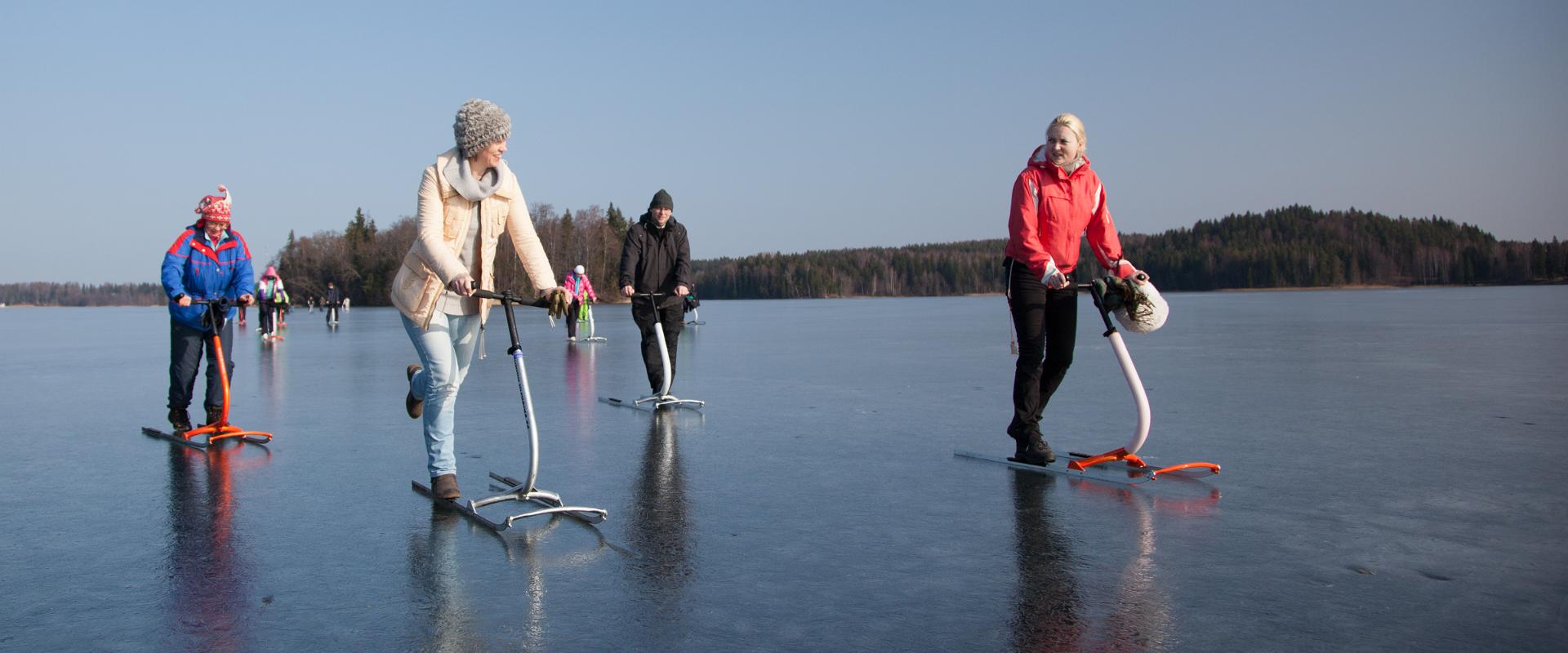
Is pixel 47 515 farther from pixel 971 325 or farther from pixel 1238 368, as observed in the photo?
pixel 971 325

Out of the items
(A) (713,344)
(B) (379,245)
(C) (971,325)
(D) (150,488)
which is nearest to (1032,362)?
(D) (150,488)

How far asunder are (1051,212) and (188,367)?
6409 mm

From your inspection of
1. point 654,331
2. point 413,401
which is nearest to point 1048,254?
point 413,401

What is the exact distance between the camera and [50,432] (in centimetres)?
812

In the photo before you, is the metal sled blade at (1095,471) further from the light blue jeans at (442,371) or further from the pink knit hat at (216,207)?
the pink knit hat at (216,207)

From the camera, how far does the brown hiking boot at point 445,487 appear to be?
532cm

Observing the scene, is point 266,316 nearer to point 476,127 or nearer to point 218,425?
point 218,425

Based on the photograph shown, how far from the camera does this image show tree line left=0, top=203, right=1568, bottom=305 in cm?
11756

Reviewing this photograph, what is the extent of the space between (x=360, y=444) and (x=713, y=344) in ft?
43.6

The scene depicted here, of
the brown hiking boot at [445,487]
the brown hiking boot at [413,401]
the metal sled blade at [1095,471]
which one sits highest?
the brown hiking boot at [413,401]

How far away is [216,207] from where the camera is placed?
7.95m

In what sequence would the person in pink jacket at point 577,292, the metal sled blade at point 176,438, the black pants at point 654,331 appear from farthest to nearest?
the person in pink jacket at point 577,292 < the black pants at point 654,331 < the metal sled blade at point 176,438

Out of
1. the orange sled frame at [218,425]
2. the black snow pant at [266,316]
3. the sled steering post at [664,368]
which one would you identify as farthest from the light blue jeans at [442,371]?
the black snow pant at [266,316]

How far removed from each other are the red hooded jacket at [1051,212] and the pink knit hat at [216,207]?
5816mm
